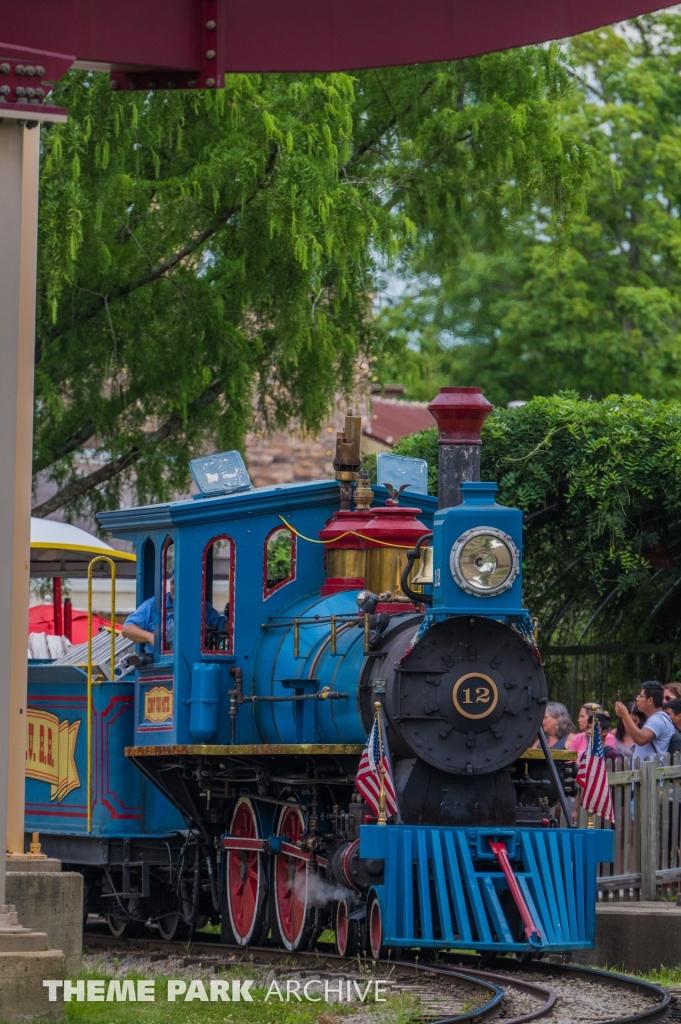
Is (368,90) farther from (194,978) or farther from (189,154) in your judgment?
(194,978)

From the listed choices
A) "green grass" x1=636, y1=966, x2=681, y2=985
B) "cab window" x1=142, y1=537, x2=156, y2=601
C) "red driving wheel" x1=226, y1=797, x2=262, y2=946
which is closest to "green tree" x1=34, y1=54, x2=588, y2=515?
"cab window" x1=142, y1=537, x2=156, y2=601

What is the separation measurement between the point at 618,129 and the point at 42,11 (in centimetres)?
3010

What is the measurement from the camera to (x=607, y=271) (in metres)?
36.1

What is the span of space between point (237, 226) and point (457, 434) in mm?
6507

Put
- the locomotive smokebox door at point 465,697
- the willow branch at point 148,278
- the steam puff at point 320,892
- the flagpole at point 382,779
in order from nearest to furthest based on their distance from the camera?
the flagpole at point 382,779
the locomotive smokebox door at point 465,697
the steam puff at point 320,892
the willow branch at point 148,278

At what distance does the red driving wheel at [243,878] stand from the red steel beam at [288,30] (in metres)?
5.60

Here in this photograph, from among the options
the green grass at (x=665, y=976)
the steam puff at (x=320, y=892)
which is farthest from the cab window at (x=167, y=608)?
the green grass at (x=665, y=976)

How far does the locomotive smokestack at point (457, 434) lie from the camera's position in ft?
31.2

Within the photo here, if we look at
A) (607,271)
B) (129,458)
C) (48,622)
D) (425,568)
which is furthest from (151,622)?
(607,271)

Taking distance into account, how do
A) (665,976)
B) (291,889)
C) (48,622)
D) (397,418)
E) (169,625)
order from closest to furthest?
(665,976) → (291,889) → (169,625) → (48,622) → (397,418)

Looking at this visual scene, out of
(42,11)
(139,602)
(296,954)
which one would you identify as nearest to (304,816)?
(296,954)

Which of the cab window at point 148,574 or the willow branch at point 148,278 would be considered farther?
the willow branch at point 148,278

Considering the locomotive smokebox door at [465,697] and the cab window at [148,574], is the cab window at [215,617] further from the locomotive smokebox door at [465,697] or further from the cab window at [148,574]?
the locomotive smokebox door at [465,697]

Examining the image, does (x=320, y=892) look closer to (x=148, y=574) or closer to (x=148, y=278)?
(x=148, y=574)
